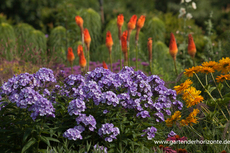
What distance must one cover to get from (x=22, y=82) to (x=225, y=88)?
278 cm

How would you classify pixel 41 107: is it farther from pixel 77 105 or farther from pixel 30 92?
pixel 77 105

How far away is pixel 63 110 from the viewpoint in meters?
2.67

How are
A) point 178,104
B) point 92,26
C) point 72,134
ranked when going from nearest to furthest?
1. point 72,134
2. point 178,104
3. point 92,26

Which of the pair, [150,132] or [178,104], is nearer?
[150,132]

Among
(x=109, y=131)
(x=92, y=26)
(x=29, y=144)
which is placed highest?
(x=92, y=26)

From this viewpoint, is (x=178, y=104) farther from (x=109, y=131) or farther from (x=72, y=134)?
(x=72, y=134)

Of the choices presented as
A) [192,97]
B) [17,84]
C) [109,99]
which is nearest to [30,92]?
[17,84]

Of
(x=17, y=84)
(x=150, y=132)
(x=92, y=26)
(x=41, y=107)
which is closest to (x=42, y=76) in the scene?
(x=17, y=84)

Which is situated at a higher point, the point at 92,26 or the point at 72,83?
the point at 92,26

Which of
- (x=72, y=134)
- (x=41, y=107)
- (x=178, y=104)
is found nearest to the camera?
(x=41, y=107)

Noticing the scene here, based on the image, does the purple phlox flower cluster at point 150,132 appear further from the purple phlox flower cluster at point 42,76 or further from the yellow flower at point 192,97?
the purple phlox flower cluster at point 42,76

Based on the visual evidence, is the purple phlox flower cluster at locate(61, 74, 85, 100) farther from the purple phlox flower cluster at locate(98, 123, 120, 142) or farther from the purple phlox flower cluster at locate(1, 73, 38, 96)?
the purple phlox flower cluster at locate(98, 123, 120, 142)

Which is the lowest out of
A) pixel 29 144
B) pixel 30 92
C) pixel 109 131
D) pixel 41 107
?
pixel 29 144

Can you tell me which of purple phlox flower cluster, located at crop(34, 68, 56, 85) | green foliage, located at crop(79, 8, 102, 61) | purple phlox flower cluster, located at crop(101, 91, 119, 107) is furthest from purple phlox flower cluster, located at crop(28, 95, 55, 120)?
green foliage, located at crop(79, 8, 102, 61)
